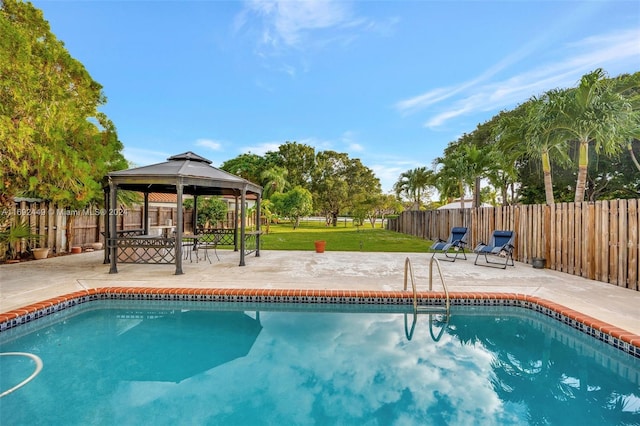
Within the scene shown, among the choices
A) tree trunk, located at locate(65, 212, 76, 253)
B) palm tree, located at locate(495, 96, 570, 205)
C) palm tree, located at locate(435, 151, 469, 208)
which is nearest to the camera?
palm tree, located at locate(495, 96, 570, 205)

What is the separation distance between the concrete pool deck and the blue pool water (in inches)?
27.4

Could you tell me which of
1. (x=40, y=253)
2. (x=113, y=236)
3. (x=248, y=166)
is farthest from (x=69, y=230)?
(x=248, y=166)

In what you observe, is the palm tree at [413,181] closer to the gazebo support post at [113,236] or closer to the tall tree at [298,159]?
the tall tree at [298,159]

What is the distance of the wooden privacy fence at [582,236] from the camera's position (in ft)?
19.2

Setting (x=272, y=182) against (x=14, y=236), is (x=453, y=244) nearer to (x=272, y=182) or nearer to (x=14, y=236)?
(x=14, y=236)

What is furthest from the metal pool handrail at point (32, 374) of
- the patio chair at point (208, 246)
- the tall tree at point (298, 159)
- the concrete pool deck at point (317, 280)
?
the tall tree at point (298, 159)

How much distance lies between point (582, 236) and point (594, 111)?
3528 millimetres

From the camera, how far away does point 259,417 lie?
264cm

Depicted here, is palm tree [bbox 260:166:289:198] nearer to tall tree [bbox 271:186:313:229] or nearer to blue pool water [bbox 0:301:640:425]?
tall tree [bbox 271:186:313:229]

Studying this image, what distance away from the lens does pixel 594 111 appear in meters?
8.17

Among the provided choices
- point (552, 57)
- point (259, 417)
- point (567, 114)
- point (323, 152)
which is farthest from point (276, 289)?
point (323, 152)

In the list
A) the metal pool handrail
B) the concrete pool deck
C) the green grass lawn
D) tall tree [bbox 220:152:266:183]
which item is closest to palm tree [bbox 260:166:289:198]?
tall tree [bbox 220:152:266:183]

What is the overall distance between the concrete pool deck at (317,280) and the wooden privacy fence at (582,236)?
40 cm

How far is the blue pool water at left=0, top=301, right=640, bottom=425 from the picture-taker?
267 centimetres
